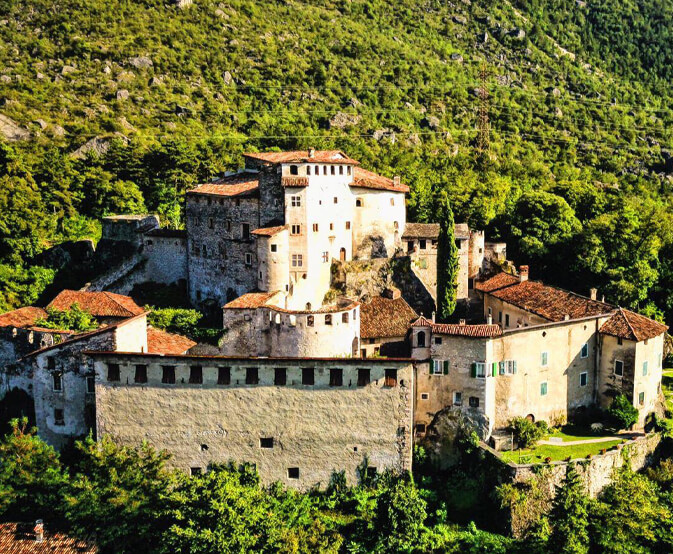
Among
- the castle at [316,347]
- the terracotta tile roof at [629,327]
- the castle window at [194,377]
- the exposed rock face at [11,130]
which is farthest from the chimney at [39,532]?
the exposed rock face at [11,130]

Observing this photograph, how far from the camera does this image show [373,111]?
393 ft

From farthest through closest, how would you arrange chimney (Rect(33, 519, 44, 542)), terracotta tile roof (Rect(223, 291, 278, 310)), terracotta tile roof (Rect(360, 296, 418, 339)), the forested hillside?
1. the forested hillside
2. terracotta tile roof (Rect(360, 296, 418, 339))
3. terracotta tile roof (Rect(223, 291, 278, 310))
4. chimney (Rect(33, 519, 44, 542))

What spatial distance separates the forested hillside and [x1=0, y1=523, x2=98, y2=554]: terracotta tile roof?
2871cm

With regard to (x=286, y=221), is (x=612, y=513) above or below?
below

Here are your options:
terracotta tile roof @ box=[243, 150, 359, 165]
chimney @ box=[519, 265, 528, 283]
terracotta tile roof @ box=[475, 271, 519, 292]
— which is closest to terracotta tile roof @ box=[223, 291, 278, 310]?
terracotta tile roof @ box=[243, 150, 359, 165]

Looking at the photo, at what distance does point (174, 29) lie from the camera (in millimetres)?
125188

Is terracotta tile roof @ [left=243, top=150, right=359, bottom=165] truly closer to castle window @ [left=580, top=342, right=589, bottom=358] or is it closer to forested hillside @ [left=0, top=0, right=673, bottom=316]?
forested hillside @ [left=0, top=0, right=673, bottom=316]

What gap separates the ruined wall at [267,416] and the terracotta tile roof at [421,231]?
20.2 m

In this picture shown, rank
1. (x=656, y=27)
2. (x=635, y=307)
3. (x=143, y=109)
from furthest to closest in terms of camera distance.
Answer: (x=656, y=27)
(x=143, y=109)
(x=635, y=307)

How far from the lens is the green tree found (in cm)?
3734

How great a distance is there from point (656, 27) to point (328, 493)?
5706 inches

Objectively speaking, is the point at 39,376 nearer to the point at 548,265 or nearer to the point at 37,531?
the point at 37,531

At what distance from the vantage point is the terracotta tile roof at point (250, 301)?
167 ft

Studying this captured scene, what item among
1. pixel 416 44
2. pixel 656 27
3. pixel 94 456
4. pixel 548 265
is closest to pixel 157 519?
pixel 94 456
